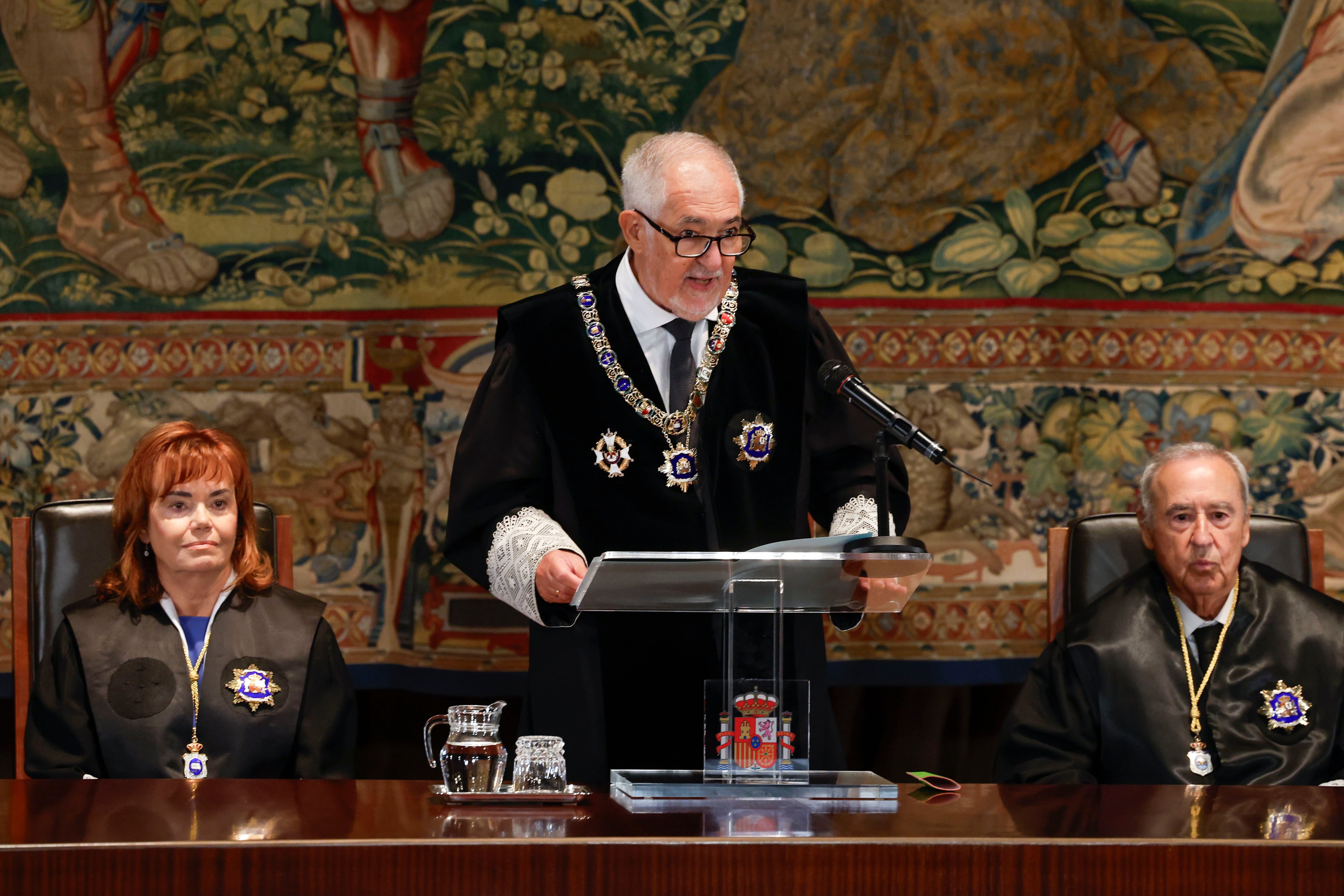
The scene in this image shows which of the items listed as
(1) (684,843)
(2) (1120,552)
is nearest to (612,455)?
(1) (684,843)

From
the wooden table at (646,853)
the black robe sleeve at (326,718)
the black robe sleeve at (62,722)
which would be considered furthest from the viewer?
the black robe sleeve at (326,718)

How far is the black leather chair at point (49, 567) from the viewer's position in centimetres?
336

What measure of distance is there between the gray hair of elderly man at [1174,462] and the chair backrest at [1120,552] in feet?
0.70

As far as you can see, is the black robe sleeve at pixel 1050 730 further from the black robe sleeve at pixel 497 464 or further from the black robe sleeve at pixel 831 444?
the black robe sleeve at pixel 497 464

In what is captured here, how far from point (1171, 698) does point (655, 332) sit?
1445 mm

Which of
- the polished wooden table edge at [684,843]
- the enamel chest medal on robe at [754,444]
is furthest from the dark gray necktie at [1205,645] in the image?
the polished wooden table edge at [684,843]

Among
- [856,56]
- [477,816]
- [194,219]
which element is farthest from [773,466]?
[194,219]

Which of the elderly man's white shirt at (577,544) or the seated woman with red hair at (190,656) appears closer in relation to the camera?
the elderly man's white shirt at (577,544)

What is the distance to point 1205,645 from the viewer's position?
3.31m

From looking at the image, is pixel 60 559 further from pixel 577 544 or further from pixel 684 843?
pixel 684 843

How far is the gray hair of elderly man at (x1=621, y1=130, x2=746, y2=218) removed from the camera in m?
2.73

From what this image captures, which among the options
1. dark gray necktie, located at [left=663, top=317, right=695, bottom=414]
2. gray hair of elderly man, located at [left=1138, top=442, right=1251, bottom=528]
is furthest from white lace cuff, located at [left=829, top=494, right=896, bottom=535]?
gray hair of elderly man, located at [left=1138, top=442, right=1251, bottom=528]

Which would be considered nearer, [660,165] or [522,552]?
[522,552]

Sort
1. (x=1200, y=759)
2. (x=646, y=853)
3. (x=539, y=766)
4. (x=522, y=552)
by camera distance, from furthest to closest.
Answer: (x=1200, y=759) → (x=522, y=552) → (x=539, y=766) → (x=646, y=853)
